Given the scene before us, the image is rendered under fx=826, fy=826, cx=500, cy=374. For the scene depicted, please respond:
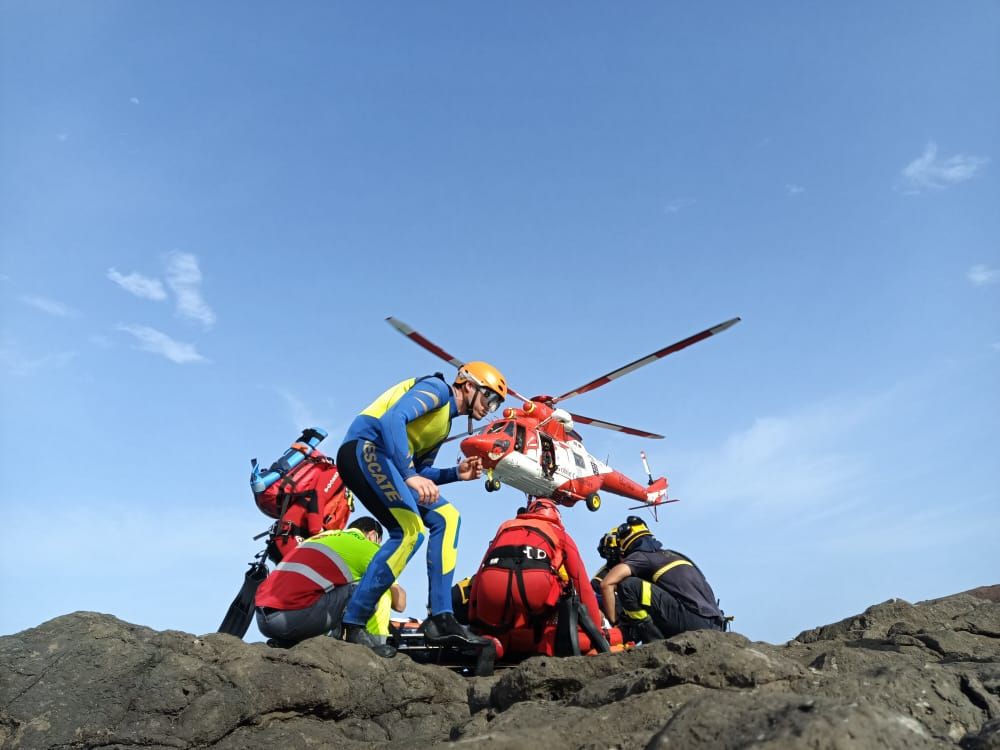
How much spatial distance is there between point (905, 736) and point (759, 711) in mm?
329

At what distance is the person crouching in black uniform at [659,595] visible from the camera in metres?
6.82

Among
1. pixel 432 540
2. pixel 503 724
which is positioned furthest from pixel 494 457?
pixel 503 724

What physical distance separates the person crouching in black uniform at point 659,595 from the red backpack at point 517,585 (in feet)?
2.39

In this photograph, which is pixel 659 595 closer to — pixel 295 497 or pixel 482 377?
pixel 482 377

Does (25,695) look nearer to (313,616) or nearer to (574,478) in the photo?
(313,616)

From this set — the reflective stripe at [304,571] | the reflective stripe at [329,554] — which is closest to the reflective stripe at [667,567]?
the reflective stripe at [329,554]

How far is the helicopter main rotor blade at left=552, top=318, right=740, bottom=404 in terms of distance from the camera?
695 inches

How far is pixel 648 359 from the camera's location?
1898 centimetres

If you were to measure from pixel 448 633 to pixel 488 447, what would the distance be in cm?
950

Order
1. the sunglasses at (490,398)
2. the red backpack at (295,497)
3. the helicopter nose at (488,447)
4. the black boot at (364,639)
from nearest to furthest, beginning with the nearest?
the black boot at (364,639) < the sunglasses at (490,398) < the red backpack at (295,497) < the helicopter nose at (488,447)

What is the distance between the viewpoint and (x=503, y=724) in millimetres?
2877

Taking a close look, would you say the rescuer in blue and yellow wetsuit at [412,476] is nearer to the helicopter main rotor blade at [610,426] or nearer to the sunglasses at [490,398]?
the sunglasses at [490,398]

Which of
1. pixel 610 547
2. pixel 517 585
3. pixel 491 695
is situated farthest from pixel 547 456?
pixel 491 695

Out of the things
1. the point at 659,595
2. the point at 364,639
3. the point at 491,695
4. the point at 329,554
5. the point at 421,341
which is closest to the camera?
the point at 491,695
